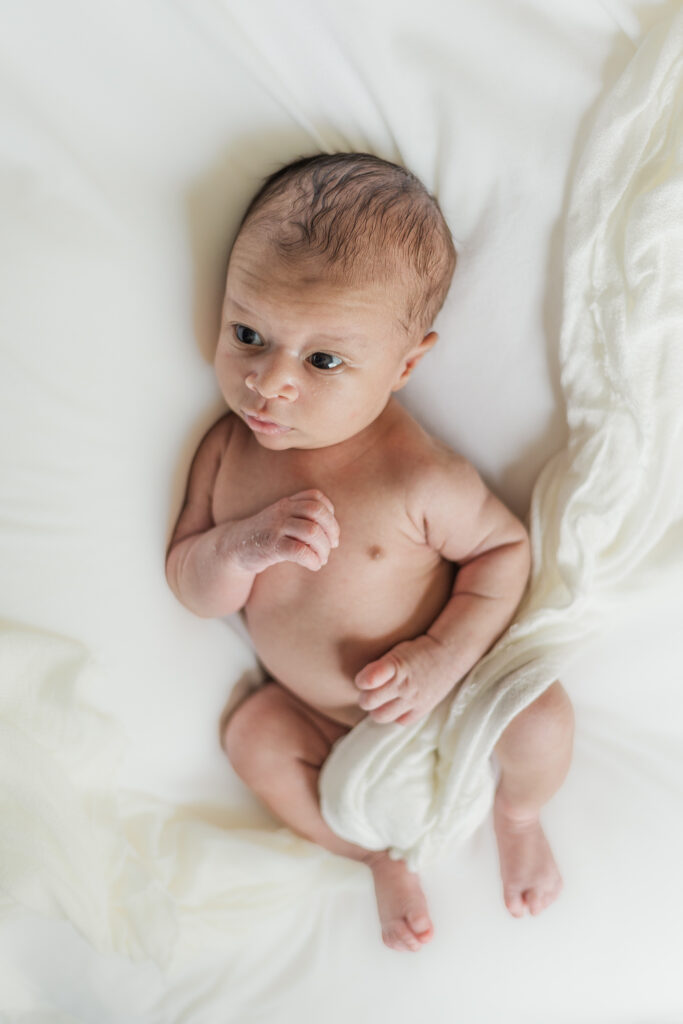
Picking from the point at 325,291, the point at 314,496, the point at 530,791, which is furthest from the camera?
the point at 530,791

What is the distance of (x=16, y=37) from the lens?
1075 mm

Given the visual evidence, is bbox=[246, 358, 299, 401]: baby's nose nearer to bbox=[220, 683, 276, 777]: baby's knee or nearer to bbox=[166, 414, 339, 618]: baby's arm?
bbox=[166, 414, 339, 618]: baby's arm

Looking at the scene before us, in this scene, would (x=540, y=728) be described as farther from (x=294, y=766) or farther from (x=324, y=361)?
(x=324, y=361)

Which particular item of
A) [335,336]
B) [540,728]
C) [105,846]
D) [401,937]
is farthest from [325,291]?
[401,937]

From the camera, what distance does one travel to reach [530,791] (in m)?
1.30

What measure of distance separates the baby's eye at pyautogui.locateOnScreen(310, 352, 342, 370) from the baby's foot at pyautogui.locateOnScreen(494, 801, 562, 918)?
736 mm

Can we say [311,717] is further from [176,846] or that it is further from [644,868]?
[644,868]

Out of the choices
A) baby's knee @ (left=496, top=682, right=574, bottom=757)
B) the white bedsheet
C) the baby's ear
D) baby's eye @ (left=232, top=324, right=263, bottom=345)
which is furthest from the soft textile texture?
the baby's ear

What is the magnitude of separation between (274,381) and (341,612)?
390 millimetres

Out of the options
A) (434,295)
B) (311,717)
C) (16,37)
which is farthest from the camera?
(311,717)

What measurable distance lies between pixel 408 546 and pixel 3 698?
61 cm

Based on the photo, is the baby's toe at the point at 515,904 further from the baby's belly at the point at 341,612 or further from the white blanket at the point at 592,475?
the baby's belly at the point at 341,612

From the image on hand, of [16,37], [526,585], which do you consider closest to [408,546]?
[526,585]

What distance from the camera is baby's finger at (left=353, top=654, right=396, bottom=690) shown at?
4.09 ft
